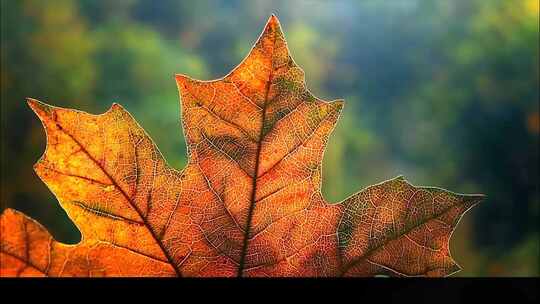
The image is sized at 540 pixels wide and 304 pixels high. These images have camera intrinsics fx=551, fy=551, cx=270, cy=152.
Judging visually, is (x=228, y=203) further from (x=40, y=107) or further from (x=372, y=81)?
(x=372, y=81)

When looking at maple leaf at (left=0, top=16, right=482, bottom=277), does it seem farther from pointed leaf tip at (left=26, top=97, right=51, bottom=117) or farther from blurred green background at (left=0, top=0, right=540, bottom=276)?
blurred green background at (left=0, top=0, right=540, bottom=276)

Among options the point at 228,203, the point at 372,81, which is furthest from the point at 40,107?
the point at 372,81

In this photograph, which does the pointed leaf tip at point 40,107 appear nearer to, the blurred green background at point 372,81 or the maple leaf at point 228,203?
the maple leaf at point 228,203

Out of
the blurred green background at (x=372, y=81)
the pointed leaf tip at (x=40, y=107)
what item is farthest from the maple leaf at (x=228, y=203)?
the blurred green background at (x=372, y=81)

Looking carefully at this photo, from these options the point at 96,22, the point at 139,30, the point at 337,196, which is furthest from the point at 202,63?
the point at 337,196

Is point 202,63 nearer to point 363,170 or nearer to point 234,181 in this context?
point 363,170
